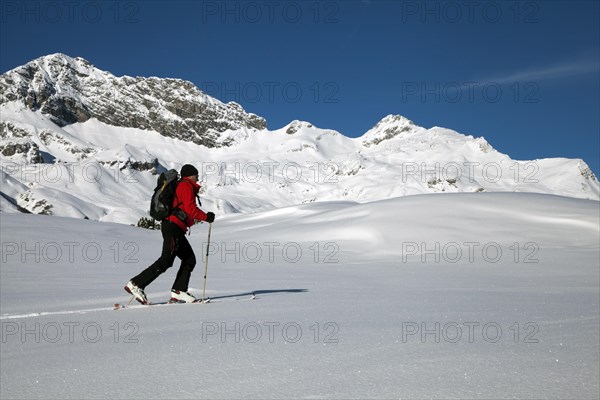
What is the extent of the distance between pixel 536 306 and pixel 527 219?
1249cm

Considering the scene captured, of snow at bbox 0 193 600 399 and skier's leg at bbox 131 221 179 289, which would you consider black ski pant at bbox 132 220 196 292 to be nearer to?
skier's leg at bbox 131 221 179 289

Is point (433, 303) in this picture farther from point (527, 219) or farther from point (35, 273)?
point (527, 219)

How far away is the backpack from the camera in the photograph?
596 cm

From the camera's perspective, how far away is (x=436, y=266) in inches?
438

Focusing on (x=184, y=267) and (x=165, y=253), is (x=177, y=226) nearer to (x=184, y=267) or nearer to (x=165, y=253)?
(x=165, y=253)

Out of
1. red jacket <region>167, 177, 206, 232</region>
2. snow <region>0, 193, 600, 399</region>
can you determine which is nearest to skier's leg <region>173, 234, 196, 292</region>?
red jacket <region>167, 177, 206, 232</region>

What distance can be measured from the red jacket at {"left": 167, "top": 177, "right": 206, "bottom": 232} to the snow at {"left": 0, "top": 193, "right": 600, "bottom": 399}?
46.2 inches

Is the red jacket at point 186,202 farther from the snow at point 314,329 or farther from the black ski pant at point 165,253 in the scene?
Answer: the snow at point 314,329

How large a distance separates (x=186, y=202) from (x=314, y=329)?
288cm

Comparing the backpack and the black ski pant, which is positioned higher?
the backpack

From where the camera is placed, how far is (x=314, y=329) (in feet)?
13.4

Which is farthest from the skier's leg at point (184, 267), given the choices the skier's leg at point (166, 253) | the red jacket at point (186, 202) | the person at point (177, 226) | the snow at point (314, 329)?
the snow at point (314, 329)

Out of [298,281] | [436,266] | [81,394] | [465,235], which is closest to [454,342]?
[81,394]

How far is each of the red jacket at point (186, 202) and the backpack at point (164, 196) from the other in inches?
3.1
